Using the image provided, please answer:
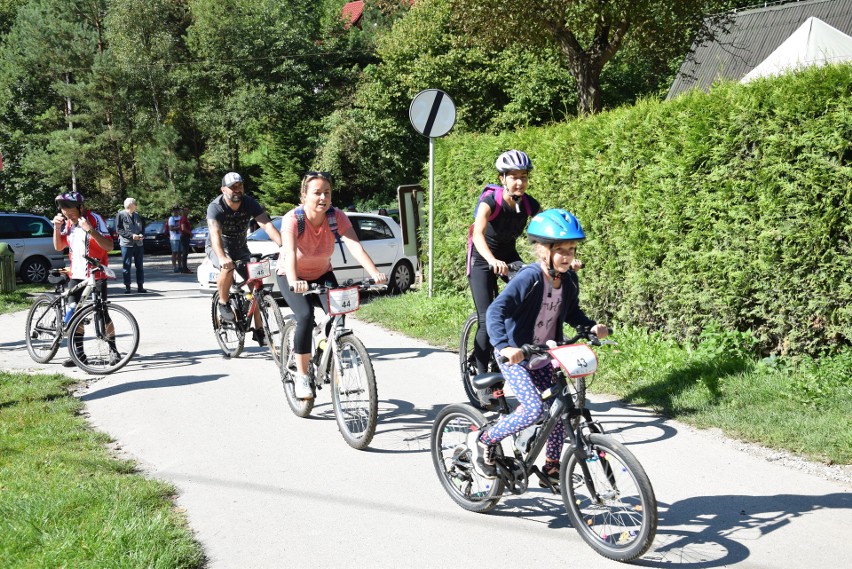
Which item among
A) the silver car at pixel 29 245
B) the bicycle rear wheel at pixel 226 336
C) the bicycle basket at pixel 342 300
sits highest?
the silver car at pixel 29 245

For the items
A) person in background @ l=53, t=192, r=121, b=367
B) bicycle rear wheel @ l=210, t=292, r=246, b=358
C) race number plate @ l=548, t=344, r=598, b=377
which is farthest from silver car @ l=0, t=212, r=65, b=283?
race number plate @ l=548, t=344, r=598, b=377

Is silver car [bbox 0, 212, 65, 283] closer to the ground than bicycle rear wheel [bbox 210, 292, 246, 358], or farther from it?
farther from it

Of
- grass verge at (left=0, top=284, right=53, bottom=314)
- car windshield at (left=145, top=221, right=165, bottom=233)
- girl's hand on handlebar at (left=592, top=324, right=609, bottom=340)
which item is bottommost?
grass verge at (left=0, top=284, right=53, bottom=314)

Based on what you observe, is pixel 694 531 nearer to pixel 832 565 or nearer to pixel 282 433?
pixel 832 565

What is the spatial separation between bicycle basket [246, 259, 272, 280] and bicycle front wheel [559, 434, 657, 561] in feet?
17.6

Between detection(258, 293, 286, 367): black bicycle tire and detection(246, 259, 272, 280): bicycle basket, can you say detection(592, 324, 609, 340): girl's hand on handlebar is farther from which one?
detection(246, 259, 272, 280): bicycle basket

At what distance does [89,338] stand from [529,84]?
2592 centimetres

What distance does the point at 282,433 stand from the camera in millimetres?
6230

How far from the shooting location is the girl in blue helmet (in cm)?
409

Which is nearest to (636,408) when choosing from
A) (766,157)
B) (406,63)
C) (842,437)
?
(842,437)

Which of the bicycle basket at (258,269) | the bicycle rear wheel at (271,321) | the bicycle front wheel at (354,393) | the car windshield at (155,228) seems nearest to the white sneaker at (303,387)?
the bicycle front wheel at (354,393)

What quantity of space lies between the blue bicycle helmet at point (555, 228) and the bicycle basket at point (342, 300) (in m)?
2.07

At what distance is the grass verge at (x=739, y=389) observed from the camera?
5.55m

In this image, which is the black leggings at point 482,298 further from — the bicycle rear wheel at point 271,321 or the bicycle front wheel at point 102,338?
the bicycle front wheel at point 102,338
